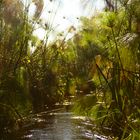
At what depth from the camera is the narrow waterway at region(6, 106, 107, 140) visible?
13.5 metres

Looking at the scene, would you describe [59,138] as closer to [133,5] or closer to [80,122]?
[80,122]

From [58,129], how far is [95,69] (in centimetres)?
322

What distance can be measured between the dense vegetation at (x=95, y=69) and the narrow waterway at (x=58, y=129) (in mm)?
550

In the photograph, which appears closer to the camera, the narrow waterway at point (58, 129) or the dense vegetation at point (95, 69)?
the dense vegetation at point (95, 69)

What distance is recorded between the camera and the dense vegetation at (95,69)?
9134mm

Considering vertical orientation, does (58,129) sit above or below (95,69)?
below

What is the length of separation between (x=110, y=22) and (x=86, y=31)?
2.97 metres

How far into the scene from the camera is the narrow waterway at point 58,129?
44.1 feet

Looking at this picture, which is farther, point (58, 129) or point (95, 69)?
point (58, 129)

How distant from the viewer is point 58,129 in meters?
15.1

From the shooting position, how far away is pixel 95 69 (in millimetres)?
13297

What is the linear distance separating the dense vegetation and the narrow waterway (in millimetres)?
550

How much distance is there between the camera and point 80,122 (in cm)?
1680

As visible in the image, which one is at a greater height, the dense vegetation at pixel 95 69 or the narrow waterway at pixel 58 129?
the dense vegetation at pixel 95 69
